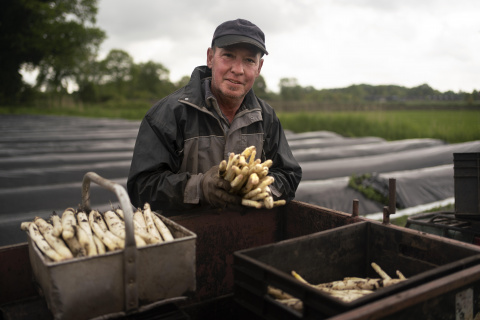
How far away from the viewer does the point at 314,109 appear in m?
26.7

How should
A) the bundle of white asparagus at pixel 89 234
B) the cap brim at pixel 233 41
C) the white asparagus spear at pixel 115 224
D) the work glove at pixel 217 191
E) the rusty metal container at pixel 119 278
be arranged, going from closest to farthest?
A: the rusty metal container at pixel 119 278 < the bundle of white asparagus at pixel 89 234 < the white asparagus spear at pixel 115 224 < the work glove at pixel 217 191 < the cap brim at pixel 233 41

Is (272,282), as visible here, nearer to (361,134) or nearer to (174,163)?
(174,163)

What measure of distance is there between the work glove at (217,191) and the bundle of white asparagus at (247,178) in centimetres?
3

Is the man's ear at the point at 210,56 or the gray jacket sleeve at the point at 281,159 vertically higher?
the man's ear at the point at 210,56

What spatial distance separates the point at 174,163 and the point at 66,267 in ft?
4.25

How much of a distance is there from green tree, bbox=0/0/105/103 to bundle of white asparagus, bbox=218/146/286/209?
1480 inches

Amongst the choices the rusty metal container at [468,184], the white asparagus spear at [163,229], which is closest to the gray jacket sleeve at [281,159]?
the white asparagus spear at [163,229]

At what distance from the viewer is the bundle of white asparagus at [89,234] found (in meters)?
1.72

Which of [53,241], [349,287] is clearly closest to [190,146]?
[53,241]

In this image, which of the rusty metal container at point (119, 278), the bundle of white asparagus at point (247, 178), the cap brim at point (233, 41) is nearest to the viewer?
the rusty metal container at point (119, 278)

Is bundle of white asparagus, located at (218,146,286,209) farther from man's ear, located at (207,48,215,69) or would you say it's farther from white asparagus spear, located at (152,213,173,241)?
man's ear, located at (207,48,215,69)

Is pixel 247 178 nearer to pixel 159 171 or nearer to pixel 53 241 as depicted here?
pixel 159 171

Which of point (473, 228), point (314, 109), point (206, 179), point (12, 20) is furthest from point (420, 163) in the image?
point (12, 20)

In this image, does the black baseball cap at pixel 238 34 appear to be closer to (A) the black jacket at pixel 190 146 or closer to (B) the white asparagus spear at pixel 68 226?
(A) the black jacket at pixel 190 146
